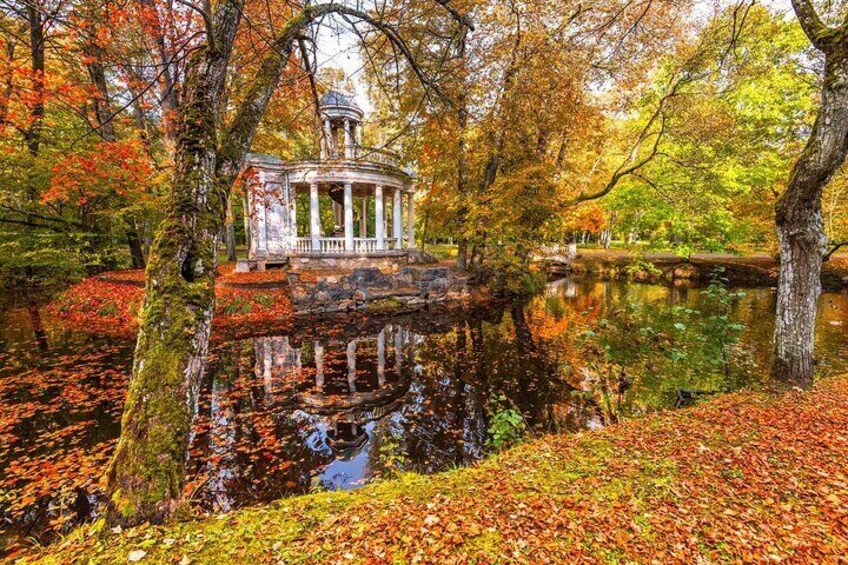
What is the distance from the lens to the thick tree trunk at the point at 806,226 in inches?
142

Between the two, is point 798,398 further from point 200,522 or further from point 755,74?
point 755,74

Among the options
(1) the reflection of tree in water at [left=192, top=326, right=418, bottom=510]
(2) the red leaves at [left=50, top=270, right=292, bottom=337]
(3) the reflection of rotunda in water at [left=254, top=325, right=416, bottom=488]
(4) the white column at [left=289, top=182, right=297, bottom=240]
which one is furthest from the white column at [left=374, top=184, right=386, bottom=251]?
(1) the reflection of tree in water at [left=192, top=326, right=418, bottom=510]

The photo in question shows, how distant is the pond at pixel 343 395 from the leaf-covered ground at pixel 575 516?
131 cm

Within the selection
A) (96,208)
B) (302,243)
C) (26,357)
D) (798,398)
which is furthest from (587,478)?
(96,208)

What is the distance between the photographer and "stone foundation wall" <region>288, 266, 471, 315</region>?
10914mm

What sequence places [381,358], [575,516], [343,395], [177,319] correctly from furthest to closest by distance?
1. [381,358]
2. [343,395]
3. [177,319]
4. [575,516]

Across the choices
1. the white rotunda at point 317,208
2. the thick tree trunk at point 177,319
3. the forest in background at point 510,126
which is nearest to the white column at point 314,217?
the white rotunda at point 317,208

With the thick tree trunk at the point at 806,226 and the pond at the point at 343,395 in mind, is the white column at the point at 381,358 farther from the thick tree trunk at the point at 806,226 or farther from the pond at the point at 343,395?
the thick tree trunk at the point at 806,226

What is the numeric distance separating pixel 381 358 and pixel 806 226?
673cm

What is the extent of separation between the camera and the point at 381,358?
7398 mm

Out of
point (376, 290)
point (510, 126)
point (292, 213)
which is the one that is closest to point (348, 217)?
point (292, 213)

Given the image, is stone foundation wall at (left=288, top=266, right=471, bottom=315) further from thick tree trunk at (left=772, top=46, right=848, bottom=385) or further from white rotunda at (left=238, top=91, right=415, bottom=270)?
thick tree trunk at (left=772, top=46, right=848, bottom=385)

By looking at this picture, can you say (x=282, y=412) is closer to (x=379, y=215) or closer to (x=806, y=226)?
(x=806, y=226)

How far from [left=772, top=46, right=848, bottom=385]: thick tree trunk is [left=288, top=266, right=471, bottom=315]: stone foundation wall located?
9.17 meters
